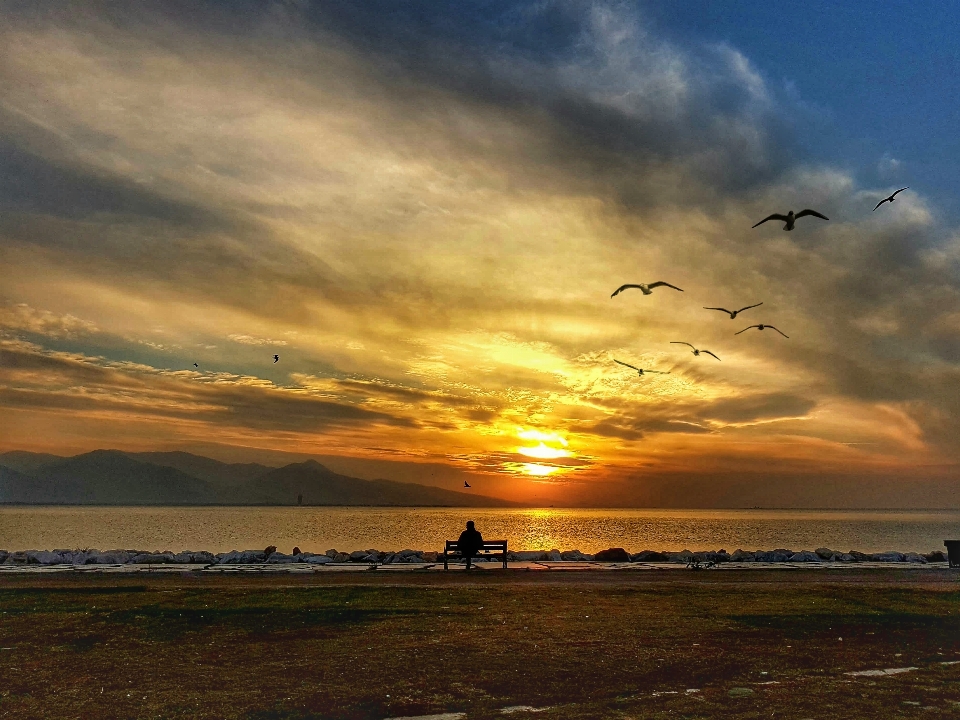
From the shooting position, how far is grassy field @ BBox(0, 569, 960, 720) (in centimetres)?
1071

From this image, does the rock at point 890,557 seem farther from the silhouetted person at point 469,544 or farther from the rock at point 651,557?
the silhouetted person at point 469,544

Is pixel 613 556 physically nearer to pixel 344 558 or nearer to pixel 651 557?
pixel 651 557

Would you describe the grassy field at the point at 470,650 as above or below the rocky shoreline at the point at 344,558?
below

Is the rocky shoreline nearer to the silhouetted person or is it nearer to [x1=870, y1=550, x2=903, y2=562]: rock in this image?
[x1=870, y1=550, x2=903, y2=562]: rock

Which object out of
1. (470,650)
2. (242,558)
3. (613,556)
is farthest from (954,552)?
(242,558)

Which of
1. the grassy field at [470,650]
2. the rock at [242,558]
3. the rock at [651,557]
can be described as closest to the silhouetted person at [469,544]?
the grassy field at [470,650]

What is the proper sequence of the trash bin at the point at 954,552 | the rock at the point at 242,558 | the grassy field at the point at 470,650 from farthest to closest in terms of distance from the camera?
1. the rock at the point at 242,558
2. the trash bin at the point at 954,552
3. the grassy field at the point at 470,650

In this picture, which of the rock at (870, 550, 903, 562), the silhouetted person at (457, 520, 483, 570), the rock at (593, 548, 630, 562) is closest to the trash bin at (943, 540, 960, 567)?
the rock at (870, 550, 903, 562)

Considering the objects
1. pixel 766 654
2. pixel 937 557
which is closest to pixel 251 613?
pixel 766 654

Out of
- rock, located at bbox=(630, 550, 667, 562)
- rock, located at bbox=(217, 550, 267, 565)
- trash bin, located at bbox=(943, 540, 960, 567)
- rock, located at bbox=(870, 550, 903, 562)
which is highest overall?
trash bin, located at bbox=(943, 540, 960, 567)

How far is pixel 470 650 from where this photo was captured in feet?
46.5

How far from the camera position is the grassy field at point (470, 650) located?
10.7 meters

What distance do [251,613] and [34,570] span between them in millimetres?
14855

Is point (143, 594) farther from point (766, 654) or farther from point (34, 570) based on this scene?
point (766, 654)
